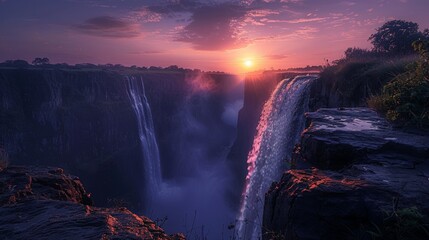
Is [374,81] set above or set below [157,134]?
above

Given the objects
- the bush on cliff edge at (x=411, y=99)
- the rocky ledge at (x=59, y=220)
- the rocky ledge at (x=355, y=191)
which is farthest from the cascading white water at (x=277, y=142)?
the rocky ledge at (x=59, y=220)

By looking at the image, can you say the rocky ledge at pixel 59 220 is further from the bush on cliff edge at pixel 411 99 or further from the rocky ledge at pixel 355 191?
the bush on cliff edge at pixel 411 99

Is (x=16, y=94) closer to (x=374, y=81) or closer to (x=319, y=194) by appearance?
(x=374, y=81)

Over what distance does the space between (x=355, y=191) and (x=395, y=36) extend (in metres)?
14.1

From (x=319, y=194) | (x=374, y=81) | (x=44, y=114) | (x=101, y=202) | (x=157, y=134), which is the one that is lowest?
(x=101, y=202)

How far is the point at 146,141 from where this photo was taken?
4253cm

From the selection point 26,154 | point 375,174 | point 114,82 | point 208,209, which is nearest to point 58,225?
point 375,174

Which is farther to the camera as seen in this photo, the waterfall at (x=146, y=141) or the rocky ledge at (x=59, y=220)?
the waterfall at (x=146, y=141)

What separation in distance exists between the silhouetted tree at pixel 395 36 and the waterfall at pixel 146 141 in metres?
31.3

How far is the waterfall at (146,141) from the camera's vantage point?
134ft

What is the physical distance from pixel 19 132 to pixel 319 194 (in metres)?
42.6

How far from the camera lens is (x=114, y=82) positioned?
4528 centimetres

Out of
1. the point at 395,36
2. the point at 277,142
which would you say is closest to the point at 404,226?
the point at 277,142

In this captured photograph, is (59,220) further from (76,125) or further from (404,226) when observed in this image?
(76,125)
